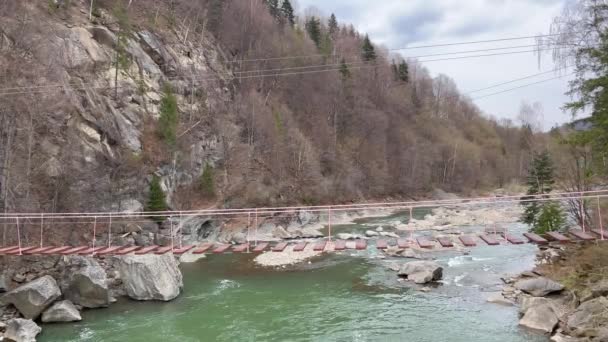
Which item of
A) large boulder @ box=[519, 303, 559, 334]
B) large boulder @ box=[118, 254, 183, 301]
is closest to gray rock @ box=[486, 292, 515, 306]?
large boulder @ box=[519, 303, 559, 334]

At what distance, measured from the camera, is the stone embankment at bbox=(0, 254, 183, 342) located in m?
11.3

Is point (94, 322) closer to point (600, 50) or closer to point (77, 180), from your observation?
point (77, 180)

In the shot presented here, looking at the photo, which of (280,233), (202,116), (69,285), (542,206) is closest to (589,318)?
(542,206)

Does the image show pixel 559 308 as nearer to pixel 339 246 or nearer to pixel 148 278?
pixel 339 246

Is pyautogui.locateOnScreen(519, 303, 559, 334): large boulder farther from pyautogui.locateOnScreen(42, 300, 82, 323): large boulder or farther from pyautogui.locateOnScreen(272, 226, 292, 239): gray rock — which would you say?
pyautogui.locateOnScreen(272, 226, 292, 239): gray rock

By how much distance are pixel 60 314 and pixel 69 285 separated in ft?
4.57

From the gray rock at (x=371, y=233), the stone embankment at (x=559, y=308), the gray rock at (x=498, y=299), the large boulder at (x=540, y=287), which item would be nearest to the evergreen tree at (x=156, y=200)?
the gray rock at (x=371, y=233)

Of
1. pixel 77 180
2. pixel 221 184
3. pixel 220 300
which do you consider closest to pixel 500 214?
pixel 221 184

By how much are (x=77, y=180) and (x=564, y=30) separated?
1895 cm

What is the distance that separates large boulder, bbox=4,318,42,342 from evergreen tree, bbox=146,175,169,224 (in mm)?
10674

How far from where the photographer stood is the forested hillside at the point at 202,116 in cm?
1784

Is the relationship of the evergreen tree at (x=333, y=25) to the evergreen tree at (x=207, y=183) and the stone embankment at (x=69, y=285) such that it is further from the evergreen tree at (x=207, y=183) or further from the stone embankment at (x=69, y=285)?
the stone embankment at (x=69, y=285)

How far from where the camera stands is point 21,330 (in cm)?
1004

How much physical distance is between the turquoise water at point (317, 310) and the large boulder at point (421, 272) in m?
Answer: 0.44
